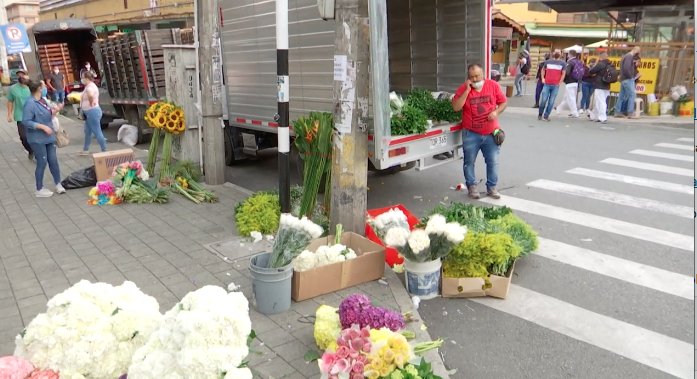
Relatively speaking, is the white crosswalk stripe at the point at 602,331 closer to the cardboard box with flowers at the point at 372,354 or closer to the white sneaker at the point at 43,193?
the cardboard box with flowers at the point at 372,354

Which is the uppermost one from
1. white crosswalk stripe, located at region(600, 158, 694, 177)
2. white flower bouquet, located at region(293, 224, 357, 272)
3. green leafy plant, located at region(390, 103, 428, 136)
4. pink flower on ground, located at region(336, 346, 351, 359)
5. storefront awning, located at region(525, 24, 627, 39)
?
storefront awning, located at region(525, 24, 627, 39)

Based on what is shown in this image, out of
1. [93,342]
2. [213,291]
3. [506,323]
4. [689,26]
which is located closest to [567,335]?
[506,323]

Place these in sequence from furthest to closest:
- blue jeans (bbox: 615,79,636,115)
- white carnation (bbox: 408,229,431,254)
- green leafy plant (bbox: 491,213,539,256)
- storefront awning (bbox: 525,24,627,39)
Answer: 1. storefront awning (bbox: 525,24,627,39)
2. blue jeans (bbox: 615,79,636,115)
3. green leafy plant (bbox: 491,213,539,256)
4. white carnation (bbox: 408,229,431,254)

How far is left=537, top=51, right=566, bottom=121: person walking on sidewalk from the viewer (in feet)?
48.4

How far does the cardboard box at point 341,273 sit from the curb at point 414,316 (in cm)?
16

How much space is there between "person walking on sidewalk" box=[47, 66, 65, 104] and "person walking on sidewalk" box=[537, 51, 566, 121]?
17.3 metres

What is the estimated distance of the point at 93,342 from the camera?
7.68 feet

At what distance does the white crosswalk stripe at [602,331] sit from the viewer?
3928 mm

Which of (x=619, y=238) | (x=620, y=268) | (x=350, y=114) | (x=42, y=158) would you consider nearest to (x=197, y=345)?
(x=350, y=114)

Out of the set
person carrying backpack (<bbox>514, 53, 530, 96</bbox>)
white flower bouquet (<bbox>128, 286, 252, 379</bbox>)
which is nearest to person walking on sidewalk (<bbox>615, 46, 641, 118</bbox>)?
person carrying backpack (<bbox>514, 53, 530, 96</bbox>)

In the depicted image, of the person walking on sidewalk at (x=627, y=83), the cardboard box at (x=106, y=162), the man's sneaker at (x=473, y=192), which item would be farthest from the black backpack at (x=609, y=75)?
the cardboard box at (x=106, y=162)

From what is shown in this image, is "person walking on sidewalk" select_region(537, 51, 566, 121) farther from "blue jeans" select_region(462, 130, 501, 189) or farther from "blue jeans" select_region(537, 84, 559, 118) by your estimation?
"blue jeans" select_region(462, 130, 501, 189)

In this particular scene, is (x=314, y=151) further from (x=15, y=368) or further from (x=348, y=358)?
(x=15, y=368)

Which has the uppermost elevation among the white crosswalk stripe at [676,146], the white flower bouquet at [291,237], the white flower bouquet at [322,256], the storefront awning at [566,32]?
the storefront awning at [566,32]
